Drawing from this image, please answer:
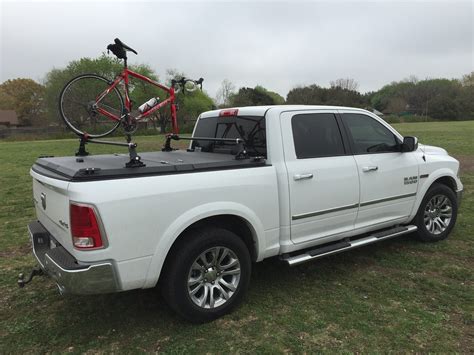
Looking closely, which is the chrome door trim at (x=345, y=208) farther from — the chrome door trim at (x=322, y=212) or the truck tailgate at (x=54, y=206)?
the truck tailgate at (x=54, y=206)

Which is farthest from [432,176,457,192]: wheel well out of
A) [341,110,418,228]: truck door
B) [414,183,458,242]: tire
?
[341,110,418,228]: truck door

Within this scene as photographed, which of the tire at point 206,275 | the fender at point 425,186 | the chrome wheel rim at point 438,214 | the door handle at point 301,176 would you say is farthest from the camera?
the chrome wheel rim at point 438,214

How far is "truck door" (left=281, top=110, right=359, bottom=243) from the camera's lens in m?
3.85

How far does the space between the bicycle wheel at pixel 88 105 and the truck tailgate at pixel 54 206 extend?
1303mm

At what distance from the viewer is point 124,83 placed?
4.92 metres

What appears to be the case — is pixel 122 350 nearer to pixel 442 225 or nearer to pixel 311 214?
pixel 311 214

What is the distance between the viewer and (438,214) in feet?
17.9

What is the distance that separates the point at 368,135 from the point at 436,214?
5.68ft

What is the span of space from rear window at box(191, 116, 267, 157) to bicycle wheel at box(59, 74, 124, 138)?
1.04m

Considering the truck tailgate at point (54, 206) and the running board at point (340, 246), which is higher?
the truck tailgate at point (54, 206)

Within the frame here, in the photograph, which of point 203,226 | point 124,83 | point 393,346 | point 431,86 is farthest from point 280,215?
point 431,86

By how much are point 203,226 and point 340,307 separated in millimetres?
1521

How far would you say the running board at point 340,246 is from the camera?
3.89m

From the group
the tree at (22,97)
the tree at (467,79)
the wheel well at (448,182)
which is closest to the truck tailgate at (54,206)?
the wheel well at (448,182)
